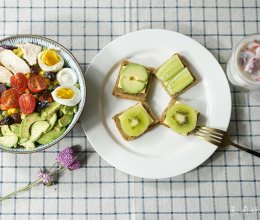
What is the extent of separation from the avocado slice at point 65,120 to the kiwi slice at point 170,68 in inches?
14.0

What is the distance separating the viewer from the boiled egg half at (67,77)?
→ 4.88 ft

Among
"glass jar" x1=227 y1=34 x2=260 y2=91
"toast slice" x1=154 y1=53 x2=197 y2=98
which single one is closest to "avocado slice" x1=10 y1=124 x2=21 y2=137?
"toast slice" x1=154 y1=53 x2=197 y2=98

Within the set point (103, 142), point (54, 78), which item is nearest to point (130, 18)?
point (54, 78)

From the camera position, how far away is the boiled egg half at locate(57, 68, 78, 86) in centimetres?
149

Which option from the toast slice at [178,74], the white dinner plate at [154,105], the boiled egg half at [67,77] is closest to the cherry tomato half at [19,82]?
the boiled egg half at [67,77]

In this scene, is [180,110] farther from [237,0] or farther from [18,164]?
[18,164]

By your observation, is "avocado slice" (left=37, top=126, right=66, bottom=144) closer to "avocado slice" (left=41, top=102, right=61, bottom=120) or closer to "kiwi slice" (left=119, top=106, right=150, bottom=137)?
"avocado slice" (left=41, top=102, right=61, bottom=120)

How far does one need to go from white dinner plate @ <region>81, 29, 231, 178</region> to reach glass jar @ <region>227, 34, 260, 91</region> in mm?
58

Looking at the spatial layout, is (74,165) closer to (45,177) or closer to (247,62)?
(45,177)

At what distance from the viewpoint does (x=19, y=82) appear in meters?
1.46

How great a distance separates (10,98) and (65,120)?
20 cm

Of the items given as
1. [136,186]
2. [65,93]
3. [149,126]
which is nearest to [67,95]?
[65,93]

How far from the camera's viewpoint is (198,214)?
1.59 m

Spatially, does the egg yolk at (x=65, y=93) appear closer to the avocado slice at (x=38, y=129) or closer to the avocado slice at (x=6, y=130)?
the avocado slice at (x=38, y=129)
